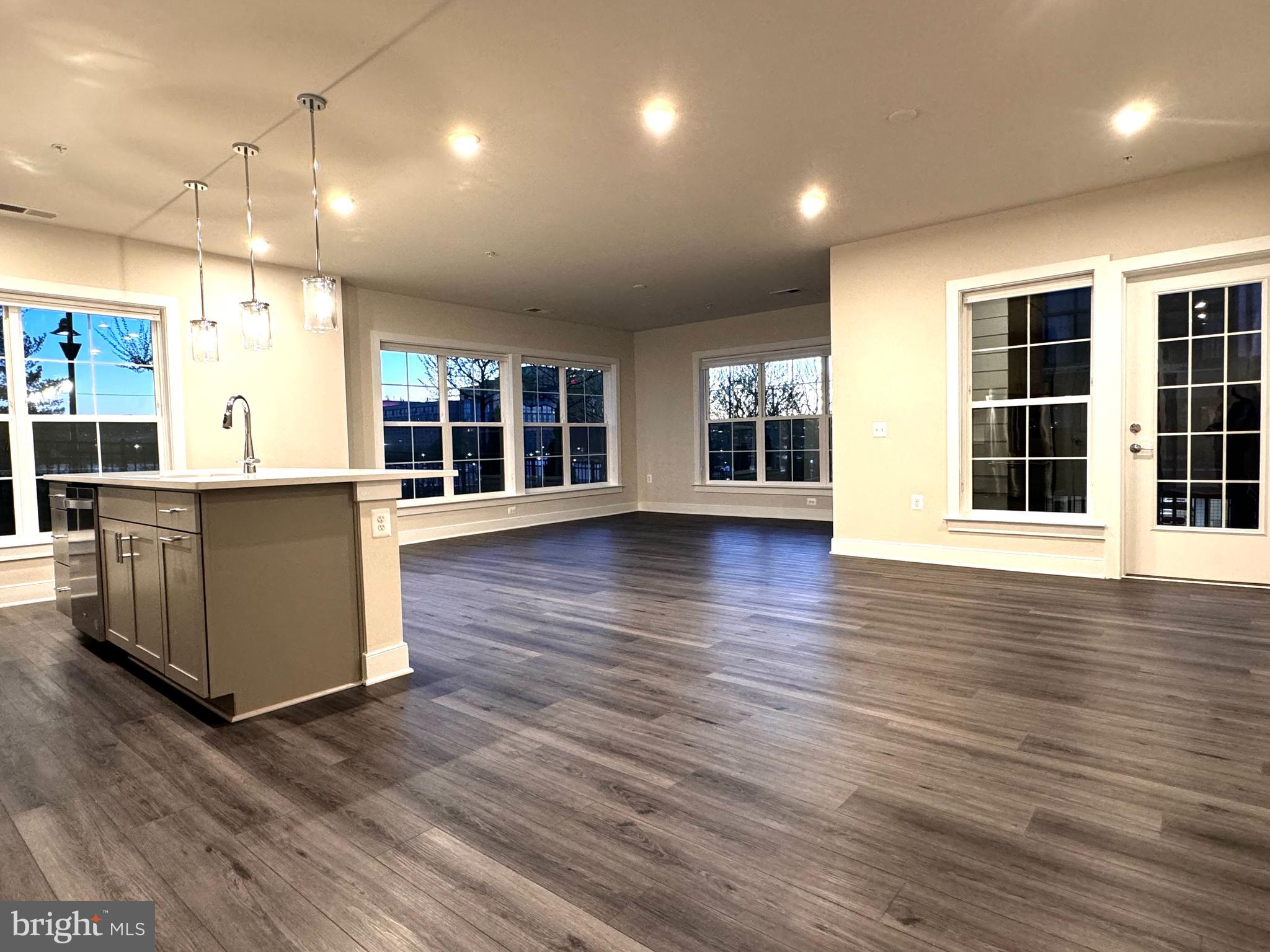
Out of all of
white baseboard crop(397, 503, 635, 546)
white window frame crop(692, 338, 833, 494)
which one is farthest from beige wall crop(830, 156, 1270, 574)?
white baseboard crop(397, 503, 635, 546)

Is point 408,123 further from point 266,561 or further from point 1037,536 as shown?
point 1037,536

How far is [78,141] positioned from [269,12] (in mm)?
1867

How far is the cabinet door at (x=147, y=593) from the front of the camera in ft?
9.49

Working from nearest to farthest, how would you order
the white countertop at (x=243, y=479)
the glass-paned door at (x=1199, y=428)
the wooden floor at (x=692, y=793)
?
the wooden floor at (x=692, y=793)
the white countertop at (x=243, y=479)
the glass-paned door at (x=1199, y=428)

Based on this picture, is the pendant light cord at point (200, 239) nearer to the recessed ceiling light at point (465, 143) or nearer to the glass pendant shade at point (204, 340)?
the glass pendant shade at point (204, 340)

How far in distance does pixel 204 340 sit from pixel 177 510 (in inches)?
54.3

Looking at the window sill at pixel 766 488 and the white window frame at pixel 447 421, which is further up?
the white window frame at pixel 447 421

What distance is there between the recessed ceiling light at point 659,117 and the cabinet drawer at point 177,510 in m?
2.72

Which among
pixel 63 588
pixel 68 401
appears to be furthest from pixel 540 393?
pixel 63 588

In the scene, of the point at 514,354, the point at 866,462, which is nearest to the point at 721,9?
the point at 866,462

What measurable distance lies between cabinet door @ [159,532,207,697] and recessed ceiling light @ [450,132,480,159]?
245 centimetres

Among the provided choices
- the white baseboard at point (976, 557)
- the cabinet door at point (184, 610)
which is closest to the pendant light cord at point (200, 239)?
the cabinet door at point (184, 610)

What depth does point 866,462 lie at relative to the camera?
594 cm

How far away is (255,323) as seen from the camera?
10.9 feet
